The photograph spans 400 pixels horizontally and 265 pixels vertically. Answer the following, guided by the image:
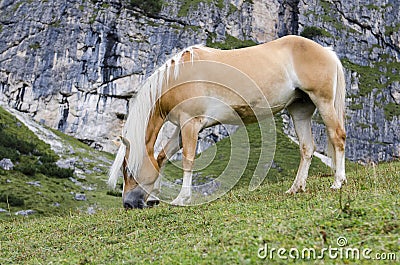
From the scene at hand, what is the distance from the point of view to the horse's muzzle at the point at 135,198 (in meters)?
8.98

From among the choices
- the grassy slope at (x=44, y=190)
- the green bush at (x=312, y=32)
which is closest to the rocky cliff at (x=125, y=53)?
the green bush at (x=312, y=32)

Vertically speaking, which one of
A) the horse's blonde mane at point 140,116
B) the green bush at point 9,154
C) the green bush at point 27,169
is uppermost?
the horse's blonde mane at point 140,116

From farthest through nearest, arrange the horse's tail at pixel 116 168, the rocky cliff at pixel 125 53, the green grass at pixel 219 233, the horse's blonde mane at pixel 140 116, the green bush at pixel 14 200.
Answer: the rocky cliff at pixel 125 53
the green bush at pixel 14 200
the horse's blonde mane at pixel 140 116
the horse's tail at pixel 116 168
the green grass at pixel 219 233

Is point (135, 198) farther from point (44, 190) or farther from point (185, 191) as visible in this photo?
point (44, 190)

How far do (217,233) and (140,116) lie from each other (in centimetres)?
421

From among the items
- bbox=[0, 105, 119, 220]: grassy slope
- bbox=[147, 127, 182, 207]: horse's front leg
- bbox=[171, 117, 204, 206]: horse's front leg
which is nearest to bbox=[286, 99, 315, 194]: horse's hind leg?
bbox=[171, 117, 204, 206]: horse's front leg

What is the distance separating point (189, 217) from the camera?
715cm

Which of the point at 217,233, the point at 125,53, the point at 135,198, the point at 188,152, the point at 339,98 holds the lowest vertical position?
the point at 135,198

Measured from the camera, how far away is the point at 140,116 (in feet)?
29.2

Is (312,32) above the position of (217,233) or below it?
above

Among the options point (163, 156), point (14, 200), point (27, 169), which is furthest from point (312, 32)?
point (163, 156)

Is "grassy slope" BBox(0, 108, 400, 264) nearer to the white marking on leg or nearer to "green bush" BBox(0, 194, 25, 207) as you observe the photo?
the white marking on leg

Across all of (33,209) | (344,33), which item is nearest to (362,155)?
(344,33)

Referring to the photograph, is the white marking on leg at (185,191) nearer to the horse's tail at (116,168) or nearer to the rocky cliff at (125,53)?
the horse's tail at (116,168)
